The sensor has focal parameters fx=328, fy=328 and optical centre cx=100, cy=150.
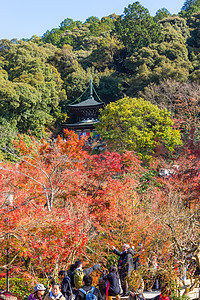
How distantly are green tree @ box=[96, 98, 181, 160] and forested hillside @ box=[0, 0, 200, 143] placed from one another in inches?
170

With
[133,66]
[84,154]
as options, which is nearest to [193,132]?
[84,154]

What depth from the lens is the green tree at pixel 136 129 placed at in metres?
17.3

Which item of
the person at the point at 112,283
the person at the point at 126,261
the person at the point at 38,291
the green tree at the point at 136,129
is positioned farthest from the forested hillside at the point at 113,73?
the person at the point at 38,291

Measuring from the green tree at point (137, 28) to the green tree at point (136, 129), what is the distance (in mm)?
16958

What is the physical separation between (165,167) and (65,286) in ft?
37.3

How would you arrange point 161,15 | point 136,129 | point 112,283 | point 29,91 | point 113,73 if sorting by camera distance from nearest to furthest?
point 112,283, point 136,129, point 29,91, point 113,73, point 161,15

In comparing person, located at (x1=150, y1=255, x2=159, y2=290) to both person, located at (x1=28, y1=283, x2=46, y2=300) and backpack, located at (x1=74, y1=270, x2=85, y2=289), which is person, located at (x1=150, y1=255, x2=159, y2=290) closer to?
backpack, located at (x1=74, y1=270, x2=85, y2=289)

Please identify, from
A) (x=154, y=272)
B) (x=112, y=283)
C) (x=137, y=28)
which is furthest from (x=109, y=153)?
(x=137, y=28)

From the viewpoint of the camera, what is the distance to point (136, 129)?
17.6 m

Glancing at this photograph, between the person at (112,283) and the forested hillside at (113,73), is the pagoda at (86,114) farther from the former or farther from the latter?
the person at (112,283)

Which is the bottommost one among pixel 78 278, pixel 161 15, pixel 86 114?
pixel 78 278

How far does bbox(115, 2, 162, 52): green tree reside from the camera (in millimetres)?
33531

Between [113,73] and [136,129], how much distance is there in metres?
19.0

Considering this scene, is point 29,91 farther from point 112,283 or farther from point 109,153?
point 112,283
